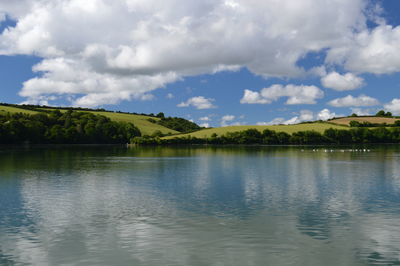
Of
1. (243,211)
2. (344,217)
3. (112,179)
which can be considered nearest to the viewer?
(344,217)

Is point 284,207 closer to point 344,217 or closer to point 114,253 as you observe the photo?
point 344,217

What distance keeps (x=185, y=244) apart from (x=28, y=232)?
1119 centimetres

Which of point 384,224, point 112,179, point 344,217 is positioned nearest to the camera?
point 384,224

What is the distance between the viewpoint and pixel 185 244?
82.0 ft

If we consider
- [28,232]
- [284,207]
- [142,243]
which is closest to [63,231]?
[28,232]

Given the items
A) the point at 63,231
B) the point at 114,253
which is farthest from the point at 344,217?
the point at 63,231

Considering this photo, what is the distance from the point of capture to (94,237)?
2669 centimetres

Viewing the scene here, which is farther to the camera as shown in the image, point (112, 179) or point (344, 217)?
point (112, 179)

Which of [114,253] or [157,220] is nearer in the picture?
[114,253]

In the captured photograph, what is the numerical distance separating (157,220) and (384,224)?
16.8 metres

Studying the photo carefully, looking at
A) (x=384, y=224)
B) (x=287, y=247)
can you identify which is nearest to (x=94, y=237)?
(x=287, y=247)

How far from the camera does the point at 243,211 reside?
3478 centimetres

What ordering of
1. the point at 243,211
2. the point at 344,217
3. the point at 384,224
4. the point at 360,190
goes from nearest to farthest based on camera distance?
the point at 384,224 < the point at 344,217 < the point at 243,211 < the point at 360,190

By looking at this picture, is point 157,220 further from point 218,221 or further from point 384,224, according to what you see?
point 384,224
